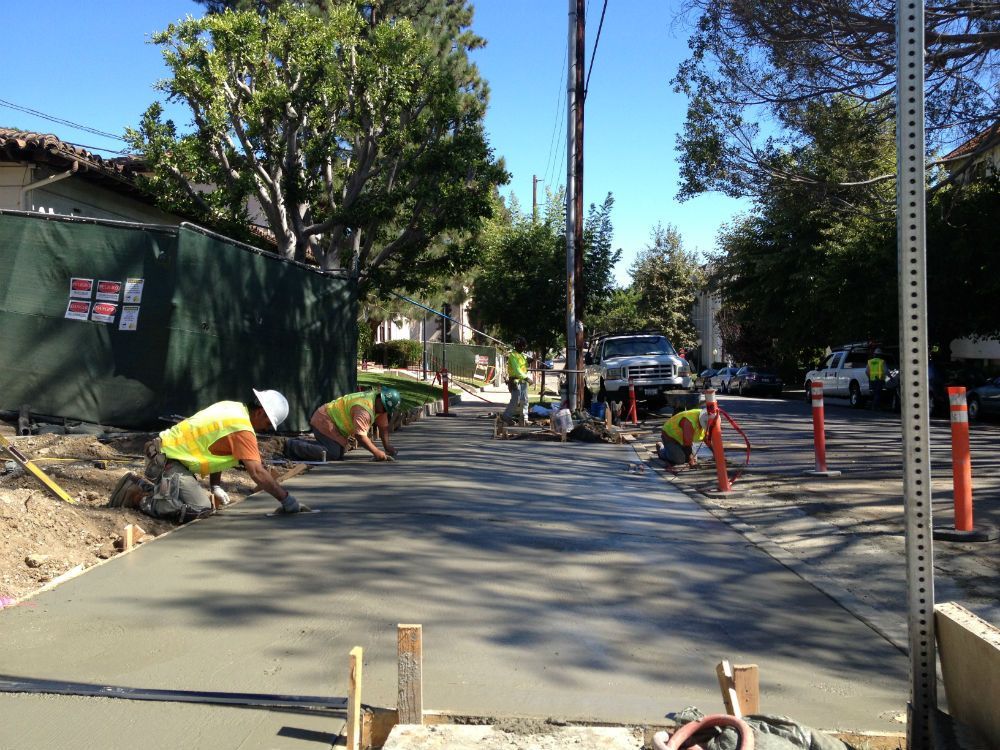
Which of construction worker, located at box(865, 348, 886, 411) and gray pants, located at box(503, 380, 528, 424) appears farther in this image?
construction worker, located at box(865, 348, 886, 411)

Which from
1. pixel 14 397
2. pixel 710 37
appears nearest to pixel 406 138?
pixel 710 37

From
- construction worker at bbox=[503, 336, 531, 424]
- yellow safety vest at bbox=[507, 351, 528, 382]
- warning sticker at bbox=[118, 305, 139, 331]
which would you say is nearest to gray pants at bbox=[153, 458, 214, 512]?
warning sticker at bbox=[118, 305, 139, 331]

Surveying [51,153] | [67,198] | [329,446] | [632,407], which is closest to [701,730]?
[329,446]

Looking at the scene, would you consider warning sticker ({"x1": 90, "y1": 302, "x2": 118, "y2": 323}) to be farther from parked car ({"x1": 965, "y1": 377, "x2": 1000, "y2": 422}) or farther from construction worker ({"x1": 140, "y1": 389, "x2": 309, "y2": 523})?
parked car ({"x1": 965, "y1": 377, "x2": 1000, "y2": 422})

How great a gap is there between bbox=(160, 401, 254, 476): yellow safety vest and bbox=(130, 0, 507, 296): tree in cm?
1051

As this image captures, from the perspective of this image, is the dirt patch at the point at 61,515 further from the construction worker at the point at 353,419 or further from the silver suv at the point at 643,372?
the silver suv at the point at 643,372

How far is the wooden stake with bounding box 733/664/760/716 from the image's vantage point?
11.6ft

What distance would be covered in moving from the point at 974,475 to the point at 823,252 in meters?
25.3

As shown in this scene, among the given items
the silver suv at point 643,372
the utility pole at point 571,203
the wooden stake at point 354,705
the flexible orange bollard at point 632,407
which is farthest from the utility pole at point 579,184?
the wooden stake at point 354,705

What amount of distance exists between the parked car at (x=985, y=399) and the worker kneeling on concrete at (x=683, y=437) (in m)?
10.6

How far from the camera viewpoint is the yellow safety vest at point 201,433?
697 cm

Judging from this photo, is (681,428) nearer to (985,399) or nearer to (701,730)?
(701,730)

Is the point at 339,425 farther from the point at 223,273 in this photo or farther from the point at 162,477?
the point at 162,477

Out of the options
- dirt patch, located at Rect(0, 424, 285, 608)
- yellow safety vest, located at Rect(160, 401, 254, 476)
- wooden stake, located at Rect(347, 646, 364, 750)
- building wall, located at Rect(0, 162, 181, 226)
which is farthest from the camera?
building wall, located at Rect(0, 162, 181, 226)
